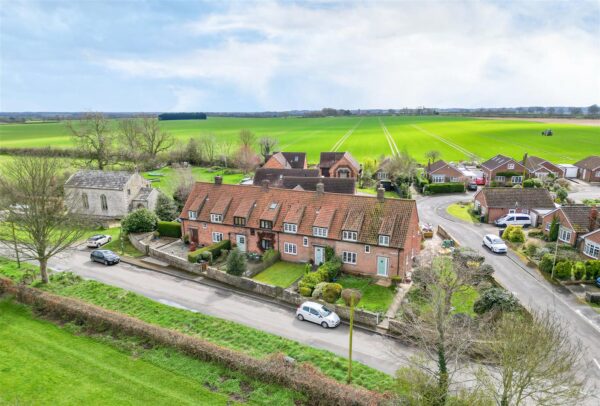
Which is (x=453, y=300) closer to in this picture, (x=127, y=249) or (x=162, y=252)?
(x=162, y=252)

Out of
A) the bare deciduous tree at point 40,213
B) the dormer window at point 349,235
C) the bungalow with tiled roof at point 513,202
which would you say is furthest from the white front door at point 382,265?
the bare deciduous tree at point 40,213

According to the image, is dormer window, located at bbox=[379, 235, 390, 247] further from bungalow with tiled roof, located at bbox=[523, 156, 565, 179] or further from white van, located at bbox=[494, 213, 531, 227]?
bungalow with tiled roof, located at bbox=[523, 156, 565, 179]

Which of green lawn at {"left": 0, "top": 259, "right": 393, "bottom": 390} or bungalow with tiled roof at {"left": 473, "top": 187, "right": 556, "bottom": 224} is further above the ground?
bungalow with tiled roof at {"left": 473, "top": 187, "right": 556, "bottom": 224}

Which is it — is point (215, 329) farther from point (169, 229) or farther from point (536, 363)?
point (169, 229)

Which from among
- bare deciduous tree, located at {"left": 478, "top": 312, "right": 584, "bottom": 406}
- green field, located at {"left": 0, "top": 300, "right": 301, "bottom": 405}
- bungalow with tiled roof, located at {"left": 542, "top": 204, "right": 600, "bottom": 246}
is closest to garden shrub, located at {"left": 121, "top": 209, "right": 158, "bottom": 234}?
green field, located at {"left": 0, "top": 300, "right": 301, "bottom": 405}

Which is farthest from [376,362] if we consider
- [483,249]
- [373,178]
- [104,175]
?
[373,178]

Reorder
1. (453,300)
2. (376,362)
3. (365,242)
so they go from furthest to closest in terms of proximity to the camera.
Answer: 1. (365,242)
2. (453,300)
3. (376,362)
